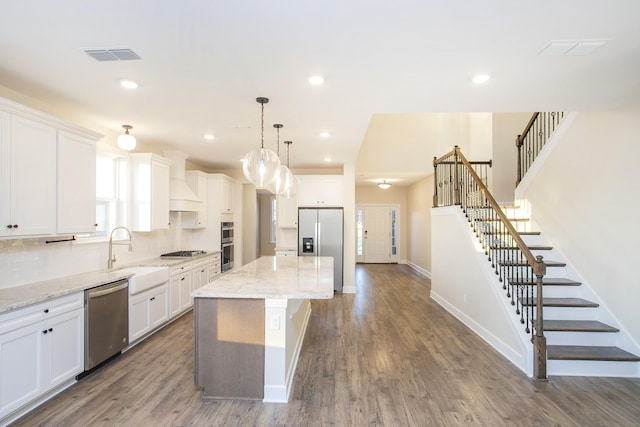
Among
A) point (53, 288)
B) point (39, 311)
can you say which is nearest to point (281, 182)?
point (53, 288)

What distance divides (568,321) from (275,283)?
3299mm

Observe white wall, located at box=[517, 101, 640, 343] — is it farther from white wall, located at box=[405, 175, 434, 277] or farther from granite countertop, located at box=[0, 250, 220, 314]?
granite countertop, located at box=[0, 250, 220, 314]

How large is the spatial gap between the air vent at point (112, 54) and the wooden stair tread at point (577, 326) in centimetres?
447

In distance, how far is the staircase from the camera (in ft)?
10.1

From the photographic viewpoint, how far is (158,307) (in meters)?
4.11

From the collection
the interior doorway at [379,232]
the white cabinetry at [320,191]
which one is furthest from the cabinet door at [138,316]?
the interior doorway at [379,232]

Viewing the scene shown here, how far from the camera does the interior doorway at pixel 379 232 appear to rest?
10992 mm

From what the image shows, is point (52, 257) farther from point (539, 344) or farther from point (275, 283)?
point (539, 344)

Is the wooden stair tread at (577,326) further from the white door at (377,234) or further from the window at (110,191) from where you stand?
the white door at (377,234)

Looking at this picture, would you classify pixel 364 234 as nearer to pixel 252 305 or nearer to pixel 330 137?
pixel 330 137

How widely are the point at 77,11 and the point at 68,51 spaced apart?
585 millimetres

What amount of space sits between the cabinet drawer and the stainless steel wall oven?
11.5ft

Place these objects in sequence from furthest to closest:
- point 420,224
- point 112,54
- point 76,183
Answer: point 420,224 → point 76,183 → point 112,54

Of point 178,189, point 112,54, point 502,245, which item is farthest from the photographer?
point 178,189
